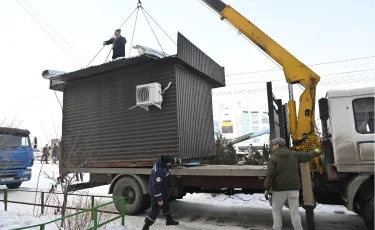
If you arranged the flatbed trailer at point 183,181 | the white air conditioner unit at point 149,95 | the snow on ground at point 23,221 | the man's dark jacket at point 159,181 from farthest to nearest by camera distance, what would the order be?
the white air conditioner unit at point 149,95 → the flatbed trailer at point 183,181 → the man's dark jacket at point 159,181 → the snow on ground at point 23,221

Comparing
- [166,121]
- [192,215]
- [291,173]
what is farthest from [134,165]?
[291,173]

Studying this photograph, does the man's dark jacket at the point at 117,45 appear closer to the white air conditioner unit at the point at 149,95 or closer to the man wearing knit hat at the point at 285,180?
the white air conditioner unit at the point at 149,95

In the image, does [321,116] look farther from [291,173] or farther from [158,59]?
[158,59]

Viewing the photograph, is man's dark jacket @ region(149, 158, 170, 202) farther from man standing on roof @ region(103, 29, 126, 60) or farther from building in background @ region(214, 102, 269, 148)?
building in background @ region(214, 102, 269, 148)

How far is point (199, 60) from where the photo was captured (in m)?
7.88

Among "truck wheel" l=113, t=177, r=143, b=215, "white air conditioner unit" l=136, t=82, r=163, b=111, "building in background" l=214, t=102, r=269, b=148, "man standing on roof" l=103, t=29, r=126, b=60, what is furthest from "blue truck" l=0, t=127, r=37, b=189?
"building in background" l=214, t=102, r=269, b=148

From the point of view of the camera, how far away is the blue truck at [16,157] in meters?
10.1

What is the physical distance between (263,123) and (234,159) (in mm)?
60941

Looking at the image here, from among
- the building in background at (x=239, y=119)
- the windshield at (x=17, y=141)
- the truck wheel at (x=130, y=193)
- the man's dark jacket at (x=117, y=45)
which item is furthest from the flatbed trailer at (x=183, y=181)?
the building in background at (x=239, y=119)

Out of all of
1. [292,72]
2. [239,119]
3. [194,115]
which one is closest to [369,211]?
[292,72]

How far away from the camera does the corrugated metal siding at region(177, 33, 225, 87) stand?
22.4 ft

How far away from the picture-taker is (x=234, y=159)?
1112 cm

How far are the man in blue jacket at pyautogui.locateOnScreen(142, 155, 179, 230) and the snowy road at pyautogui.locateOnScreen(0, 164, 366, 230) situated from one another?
47cm

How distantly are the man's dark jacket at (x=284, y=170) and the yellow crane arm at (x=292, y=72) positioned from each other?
0.89 metres
